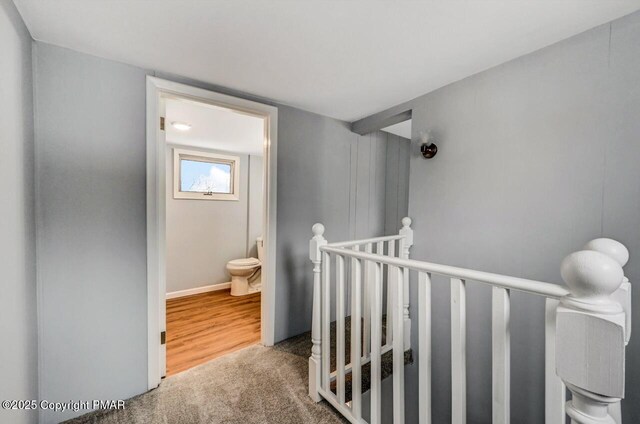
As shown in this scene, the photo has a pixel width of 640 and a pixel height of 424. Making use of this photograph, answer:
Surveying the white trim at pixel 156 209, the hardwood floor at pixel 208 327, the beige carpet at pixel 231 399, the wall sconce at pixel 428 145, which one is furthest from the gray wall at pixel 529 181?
the white trim at pixel 156 209

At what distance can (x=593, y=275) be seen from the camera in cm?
52

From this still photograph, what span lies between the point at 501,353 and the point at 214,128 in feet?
10.2

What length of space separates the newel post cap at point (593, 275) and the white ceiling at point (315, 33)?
1183mm

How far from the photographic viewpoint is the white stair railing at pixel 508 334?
521mm

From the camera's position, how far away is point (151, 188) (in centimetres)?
165

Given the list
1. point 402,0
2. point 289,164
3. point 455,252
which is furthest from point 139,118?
point 455,252

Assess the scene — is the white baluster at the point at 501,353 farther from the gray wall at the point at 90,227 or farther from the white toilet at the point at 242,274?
the white toilet at the point at 242,274

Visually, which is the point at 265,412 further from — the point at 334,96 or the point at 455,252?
the point at 334,96

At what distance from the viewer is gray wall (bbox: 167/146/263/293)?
3.54 meters

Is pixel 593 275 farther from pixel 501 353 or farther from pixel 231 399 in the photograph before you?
pixel 231 399

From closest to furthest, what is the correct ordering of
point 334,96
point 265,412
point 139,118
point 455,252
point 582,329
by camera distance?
point 582,329, point 265,412, point 139,118, point 455,252, point 334,96

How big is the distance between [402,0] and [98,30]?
4.98 feet

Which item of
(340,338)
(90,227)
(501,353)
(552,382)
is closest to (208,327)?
(90,227)

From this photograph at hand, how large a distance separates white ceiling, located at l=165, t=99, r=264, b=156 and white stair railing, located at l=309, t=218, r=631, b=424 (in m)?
1.73
